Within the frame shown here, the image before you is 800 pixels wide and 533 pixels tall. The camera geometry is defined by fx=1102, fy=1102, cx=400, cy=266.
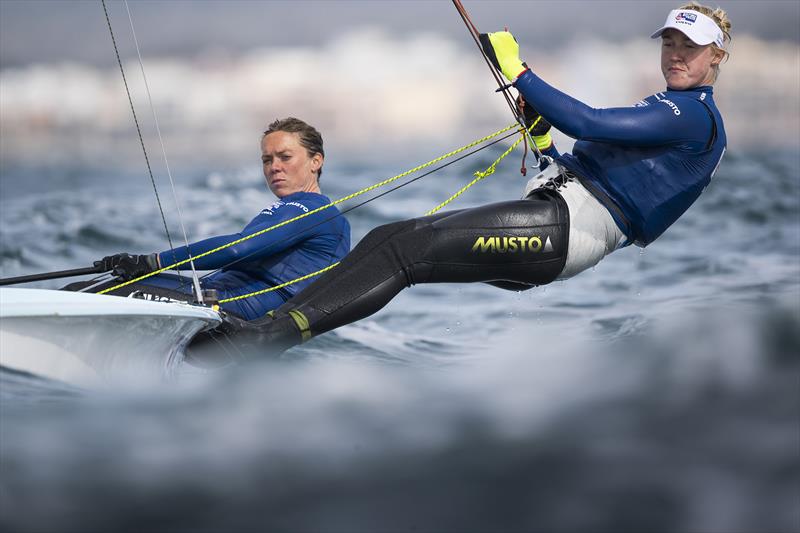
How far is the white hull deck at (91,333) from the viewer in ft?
9.47

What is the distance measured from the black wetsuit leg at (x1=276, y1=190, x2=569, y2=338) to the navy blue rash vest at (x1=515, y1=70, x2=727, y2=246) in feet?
0.59

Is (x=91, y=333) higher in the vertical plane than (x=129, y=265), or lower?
lower

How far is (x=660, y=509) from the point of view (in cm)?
327

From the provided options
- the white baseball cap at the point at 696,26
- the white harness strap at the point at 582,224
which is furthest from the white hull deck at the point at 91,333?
the white baseball cap at the point at 696,26

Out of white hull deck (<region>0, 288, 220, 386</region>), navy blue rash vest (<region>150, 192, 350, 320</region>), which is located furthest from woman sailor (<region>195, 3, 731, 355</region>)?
navy blue rash vest (<region>150, 192, 350, 320</region>)

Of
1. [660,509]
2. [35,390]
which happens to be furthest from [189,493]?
[660,509]

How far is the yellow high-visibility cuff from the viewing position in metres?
3.51

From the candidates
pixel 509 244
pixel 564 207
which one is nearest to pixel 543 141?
pixel 564 207

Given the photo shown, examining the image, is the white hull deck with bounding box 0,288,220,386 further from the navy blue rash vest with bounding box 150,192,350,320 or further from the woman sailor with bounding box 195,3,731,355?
the navy blue rash vest with bounding box 150,192,350,320

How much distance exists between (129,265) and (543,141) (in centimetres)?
139

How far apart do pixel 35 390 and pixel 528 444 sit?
168 centimetres

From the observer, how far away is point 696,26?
322cm

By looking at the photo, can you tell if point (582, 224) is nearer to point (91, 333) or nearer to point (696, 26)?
point (696, 26)

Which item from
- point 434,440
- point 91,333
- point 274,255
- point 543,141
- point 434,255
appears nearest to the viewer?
point 91,333
